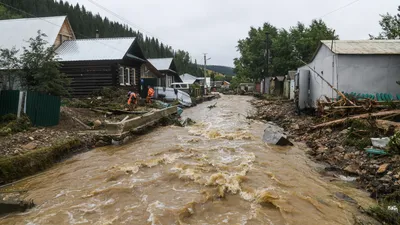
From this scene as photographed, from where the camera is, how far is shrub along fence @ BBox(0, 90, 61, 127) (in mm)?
9234

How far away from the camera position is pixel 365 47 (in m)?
13.5

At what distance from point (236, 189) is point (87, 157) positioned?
482 centimetres

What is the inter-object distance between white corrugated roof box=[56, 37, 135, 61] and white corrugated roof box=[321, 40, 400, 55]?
44.6 feet

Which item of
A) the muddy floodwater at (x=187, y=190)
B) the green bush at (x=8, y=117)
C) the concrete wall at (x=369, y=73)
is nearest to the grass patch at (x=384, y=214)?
the muddy floodwater at (x=187, y=190)

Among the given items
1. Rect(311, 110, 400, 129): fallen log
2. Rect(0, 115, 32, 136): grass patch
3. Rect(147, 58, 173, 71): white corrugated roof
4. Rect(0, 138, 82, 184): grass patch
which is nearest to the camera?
Rect(0, 138, 82, 184): grass patch

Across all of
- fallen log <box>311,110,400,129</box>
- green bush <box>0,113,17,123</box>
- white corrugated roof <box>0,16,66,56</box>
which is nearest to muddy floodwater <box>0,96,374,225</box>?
fallen log <box>311,110,400,129</box>

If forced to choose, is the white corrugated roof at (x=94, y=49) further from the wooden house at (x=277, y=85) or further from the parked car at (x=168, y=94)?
the wooden house at (x=277, y=85)

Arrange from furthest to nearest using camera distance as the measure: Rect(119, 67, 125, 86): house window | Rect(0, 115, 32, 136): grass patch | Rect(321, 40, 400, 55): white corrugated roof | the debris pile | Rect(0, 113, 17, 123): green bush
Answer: Rect(119, 67, 125, 86): house window
Rect(321, 40, 400, 55): white corrugated roof
Rect(0, 113, 17, 123): green bush
Rect(0, 115, 32, 136): grass patch
the debris pile

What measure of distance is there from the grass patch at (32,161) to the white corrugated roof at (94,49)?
12817 millimetres

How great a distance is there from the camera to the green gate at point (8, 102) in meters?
9.23

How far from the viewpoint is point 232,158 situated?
8320 millimetres

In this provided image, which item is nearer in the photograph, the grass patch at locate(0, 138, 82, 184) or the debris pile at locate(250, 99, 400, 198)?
the debris pile at locate(250, 99, 400, 198)

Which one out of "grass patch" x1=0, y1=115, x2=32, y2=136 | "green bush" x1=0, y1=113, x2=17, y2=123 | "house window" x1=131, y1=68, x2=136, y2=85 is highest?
"house window" x1=131, y1=68, x2=136, y2=85

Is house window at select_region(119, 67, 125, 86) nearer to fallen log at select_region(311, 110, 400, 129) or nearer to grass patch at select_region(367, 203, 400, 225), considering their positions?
fallen log at select_region(311, 110, 400, 129)
